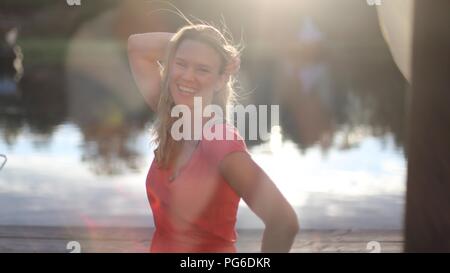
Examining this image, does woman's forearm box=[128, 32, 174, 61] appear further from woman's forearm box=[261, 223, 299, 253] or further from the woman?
woman's forearm box=[261, 223, 299, 253]

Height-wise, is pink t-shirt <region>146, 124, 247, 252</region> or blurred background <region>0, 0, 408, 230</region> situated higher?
pink t-shirt <region>146, 124, 247, 252</region>

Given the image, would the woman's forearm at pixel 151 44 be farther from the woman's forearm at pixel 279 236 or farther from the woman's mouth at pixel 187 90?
the woman's forearm at pixel 279 236

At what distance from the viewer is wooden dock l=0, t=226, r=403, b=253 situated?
377cm

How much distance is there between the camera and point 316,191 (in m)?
5.89

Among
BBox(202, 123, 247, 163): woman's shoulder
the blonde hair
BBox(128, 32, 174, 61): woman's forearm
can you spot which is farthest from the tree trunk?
BBox(128, 32, 174, 61): woman's forearm

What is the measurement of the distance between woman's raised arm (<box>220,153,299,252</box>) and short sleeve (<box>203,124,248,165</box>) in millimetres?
16

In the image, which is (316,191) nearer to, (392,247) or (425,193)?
(392,247)

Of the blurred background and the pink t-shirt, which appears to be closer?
the pink t-shirt

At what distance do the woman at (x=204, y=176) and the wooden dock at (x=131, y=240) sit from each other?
1521 millimetres

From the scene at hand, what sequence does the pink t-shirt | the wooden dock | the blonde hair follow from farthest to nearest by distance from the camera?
the wooden dock < the blonde hair < the pink t-shirt

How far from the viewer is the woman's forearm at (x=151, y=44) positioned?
2801mm

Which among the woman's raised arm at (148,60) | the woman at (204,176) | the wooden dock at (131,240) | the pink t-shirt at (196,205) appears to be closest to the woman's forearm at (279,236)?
the woman at (204,176)

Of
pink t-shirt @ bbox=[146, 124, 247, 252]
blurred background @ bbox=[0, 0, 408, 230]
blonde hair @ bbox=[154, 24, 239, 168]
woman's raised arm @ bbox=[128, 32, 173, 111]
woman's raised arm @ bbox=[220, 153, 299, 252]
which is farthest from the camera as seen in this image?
Result: blurred background @ bbox=[0, 0, 408, 230]

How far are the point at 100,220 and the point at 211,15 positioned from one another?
1336 cm
